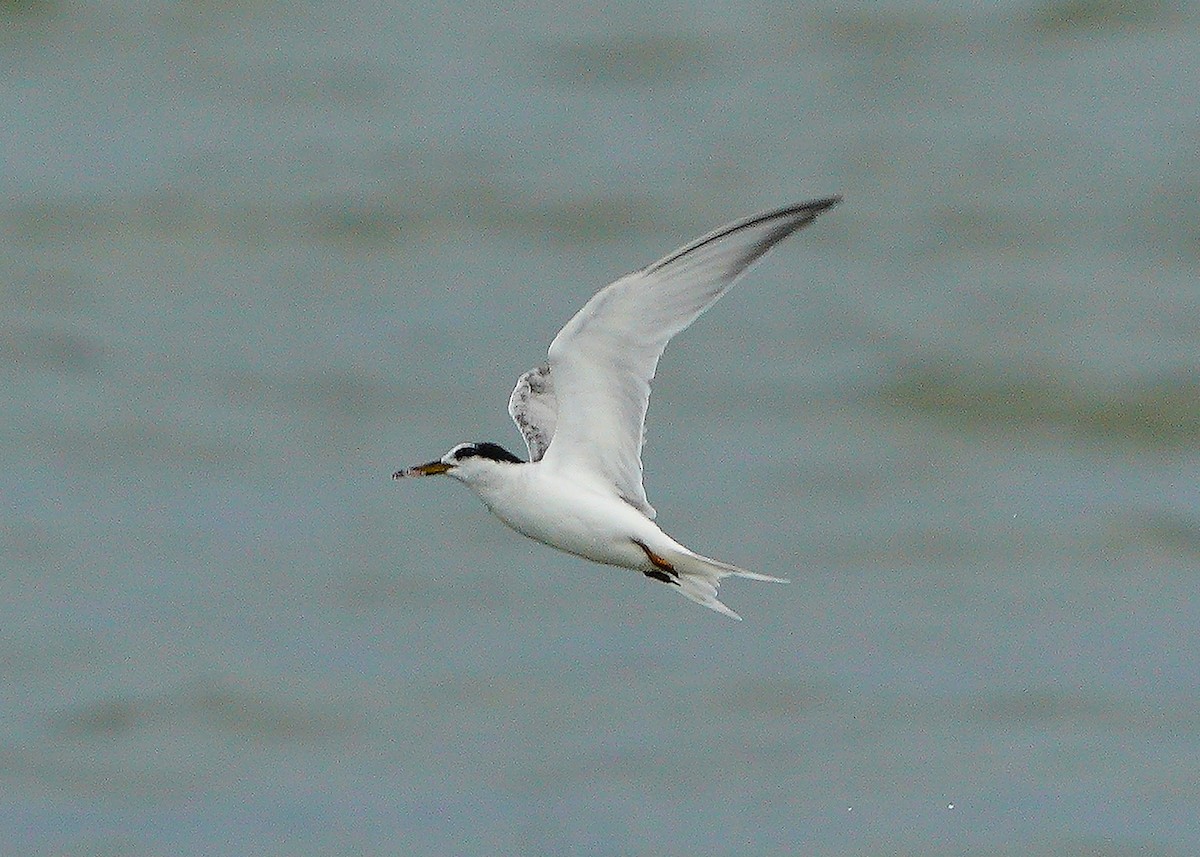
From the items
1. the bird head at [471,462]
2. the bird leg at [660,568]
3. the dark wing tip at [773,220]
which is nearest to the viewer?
the dark wing tip at [773,220]

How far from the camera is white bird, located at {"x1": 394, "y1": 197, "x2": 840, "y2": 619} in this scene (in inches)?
348

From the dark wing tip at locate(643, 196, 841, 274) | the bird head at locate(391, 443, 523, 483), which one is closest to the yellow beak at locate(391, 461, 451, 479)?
the bird head at locate(391, 443, 523, 483)

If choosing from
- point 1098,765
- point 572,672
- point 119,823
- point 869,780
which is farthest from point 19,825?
point 1098,765

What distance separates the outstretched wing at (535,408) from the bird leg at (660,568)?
83 centimetres

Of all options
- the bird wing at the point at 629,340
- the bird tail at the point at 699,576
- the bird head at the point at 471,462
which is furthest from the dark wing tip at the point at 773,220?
the bird tail at the point at 699,576

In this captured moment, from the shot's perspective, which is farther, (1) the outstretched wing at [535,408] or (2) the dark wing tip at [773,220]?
(1) the outstretched wing at [535,408]

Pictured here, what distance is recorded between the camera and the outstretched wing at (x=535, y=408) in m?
9.65

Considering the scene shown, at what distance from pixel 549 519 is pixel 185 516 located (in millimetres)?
12785

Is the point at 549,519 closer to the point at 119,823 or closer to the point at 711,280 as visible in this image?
the point at 711,280

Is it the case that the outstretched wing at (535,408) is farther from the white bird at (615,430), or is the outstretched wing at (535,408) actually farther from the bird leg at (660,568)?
the bird leg at (660,568)

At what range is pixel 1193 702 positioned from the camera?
17.4 metres

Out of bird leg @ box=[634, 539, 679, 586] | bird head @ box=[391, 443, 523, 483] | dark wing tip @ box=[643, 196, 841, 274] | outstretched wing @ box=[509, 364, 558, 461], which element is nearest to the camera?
dark wing tip @ box=[643, 196, 841, 274]

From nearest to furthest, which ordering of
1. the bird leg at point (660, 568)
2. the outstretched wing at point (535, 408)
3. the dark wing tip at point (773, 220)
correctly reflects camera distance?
the dark wing tip at point (773, 220), the bird leg at point (660, 568), the outstretched wing at point (535, 408)

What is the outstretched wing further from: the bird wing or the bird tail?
the bird tail
